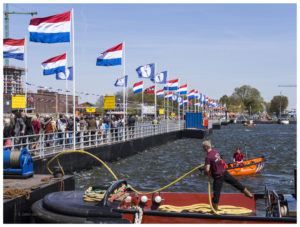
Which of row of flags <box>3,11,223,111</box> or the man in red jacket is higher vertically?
row of flags <box>3,11,223,111</box>

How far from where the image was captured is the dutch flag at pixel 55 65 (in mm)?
23922

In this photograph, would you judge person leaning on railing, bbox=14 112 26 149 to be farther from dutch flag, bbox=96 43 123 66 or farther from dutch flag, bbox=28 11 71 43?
dutch flag, bbox=96 43 123 66

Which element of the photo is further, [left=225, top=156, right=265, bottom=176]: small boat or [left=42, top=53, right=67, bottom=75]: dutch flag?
[left=42, top=53, right=67, bottom=75]: dutch flag

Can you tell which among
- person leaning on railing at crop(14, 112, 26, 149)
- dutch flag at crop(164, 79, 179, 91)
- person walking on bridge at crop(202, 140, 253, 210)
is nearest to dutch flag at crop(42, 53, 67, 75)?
person leaning on railing at crop(14, 112, 26, 149)

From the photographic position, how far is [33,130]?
18609 mm

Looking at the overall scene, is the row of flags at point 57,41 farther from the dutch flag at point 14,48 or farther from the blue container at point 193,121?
the blue container at point 193,121

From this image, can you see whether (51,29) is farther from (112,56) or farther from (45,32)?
(112,56)

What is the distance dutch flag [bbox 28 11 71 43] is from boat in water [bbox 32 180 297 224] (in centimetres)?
1112

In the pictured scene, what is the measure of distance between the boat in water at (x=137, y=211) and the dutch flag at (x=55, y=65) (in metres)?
15.1

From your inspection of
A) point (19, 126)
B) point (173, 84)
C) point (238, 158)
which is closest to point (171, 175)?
point (238, 158)

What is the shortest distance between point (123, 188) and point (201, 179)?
11.4 m

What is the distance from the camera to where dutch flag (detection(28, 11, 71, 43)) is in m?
18.9

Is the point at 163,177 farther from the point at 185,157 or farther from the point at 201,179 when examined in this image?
the point at 185,157

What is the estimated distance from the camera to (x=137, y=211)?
8.32m
